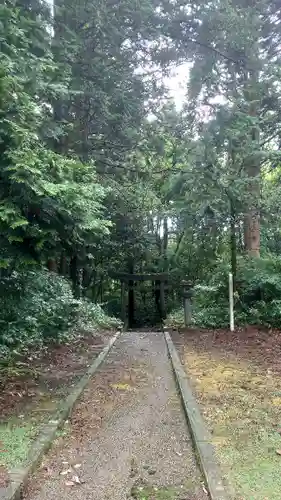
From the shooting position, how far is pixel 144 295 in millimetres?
21047

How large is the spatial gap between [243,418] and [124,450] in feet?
4.37

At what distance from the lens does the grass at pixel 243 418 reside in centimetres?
322

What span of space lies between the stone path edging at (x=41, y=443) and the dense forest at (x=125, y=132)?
1.56m

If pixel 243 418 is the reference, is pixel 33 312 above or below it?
above

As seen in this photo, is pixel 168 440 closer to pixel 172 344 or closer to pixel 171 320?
pixel 172 344

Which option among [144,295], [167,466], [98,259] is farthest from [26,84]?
[144,295]

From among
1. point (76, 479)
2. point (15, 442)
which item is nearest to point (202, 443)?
point (76, 479)

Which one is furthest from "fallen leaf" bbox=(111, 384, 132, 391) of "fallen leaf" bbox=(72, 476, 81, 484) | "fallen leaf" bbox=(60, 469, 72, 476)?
"fallen leaf" bbox=(72, 476, 81, 484)

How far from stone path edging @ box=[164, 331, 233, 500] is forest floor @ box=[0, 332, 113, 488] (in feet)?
4.57

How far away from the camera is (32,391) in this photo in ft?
17.9

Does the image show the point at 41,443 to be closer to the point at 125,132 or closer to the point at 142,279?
the point at 125,132

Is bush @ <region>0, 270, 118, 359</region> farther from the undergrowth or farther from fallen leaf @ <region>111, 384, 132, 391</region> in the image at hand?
fallen leaf @ <region>111, 384, 132, 391</region>

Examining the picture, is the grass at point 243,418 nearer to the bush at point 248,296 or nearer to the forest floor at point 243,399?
the forest floor at point 243,399

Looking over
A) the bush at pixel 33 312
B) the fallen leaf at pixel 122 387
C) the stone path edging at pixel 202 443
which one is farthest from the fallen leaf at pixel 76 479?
the bush at pixel 33 312
